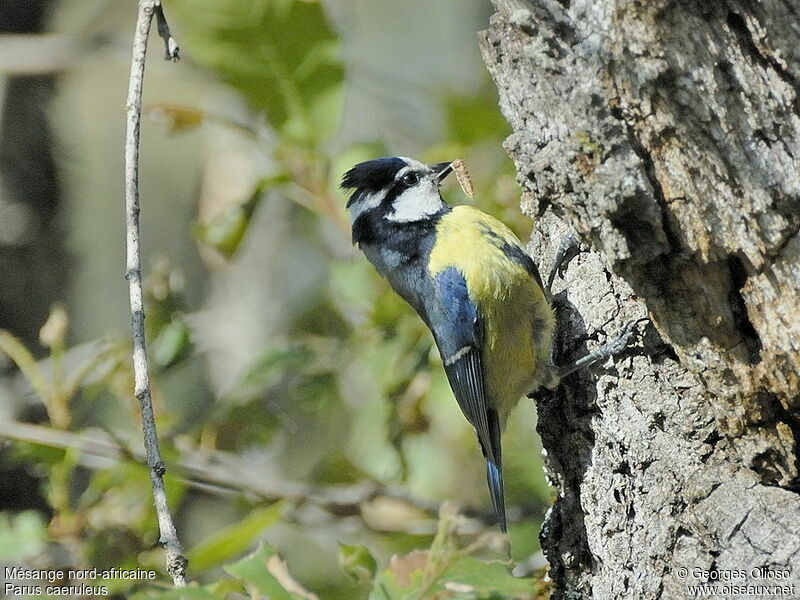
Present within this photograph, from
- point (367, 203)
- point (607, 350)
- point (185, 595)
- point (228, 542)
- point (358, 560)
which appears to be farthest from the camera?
point (367, 203)

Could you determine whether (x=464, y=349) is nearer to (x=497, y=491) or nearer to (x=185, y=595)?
(x=497, y=491)

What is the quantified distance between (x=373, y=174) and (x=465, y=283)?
456mm

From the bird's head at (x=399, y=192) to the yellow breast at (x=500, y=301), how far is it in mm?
139

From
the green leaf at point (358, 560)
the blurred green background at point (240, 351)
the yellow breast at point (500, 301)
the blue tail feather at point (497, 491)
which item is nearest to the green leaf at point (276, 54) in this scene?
the blurred green background at point (240, 351)

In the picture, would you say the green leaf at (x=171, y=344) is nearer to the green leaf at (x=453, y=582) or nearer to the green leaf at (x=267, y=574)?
the green leaf at (x=267, y=574)

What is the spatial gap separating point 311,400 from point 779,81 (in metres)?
1.97

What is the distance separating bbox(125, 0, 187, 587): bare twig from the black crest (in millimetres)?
826

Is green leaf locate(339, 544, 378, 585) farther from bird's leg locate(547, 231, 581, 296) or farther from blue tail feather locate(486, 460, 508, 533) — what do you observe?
bird's leg locate(547, 231, 581, 296)

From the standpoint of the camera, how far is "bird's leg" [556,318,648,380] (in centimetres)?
188

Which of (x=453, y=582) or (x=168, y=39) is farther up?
(x=168, y=39)

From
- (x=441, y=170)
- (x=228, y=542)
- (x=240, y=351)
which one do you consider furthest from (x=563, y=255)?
(x=240, y=351)

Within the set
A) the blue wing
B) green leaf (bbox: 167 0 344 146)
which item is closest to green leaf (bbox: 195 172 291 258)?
green leaf (bbox: 167 0 344 146)

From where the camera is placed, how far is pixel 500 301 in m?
2.48

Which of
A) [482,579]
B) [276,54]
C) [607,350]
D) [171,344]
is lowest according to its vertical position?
[482,579]
